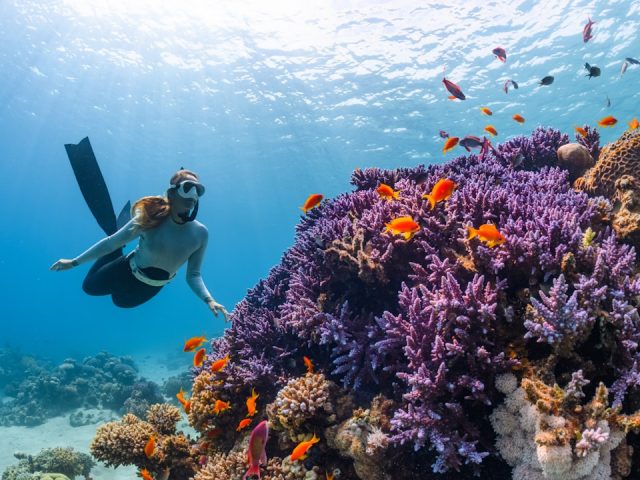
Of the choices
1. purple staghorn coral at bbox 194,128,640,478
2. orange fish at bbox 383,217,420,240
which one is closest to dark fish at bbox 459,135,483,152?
purple staghorn coral at bbox 194,128,640,478

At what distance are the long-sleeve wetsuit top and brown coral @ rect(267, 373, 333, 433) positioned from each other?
2.07 meters

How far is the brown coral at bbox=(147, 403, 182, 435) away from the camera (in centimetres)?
584

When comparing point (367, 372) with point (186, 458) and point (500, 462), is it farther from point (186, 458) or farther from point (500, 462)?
point (186, 458)

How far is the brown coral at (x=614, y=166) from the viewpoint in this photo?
4942mm

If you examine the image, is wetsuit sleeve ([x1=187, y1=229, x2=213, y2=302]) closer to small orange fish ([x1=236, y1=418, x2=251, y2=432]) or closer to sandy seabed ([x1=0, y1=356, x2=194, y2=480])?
small orange fish ([x1=236, y1=418, x2=251, y2=432])

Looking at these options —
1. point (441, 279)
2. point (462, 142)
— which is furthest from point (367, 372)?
point (462, 142)

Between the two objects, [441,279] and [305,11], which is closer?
[441,279]

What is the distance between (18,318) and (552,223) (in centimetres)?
10583

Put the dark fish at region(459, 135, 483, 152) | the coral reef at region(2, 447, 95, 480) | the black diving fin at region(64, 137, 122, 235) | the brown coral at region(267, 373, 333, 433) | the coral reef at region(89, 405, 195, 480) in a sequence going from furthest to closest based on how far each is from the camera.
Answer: the coral reef at region(2, 447, 95, 480) → the black diving fin at region(64, 137, 122, 235) → the dark fish at region(459, 135, 483, 152) → the coral reef at region(89, 405, 195, 480) → the brown coral at region(267, 373, 333, 433)

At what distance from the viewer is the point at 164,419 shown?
19.4 ft

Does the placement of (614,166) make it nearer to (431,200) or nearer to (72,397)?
(431,200)

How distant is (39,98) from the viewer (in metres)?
38.0

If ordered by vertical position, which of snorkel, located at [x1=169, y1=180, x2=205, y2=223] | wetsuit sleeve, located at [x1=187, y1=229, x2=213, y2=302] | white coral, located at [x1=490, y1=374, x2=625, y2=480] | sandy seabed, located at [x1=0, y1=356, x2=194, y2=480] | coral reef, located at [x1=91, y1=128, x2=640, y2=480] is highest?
sandy seabed, located at [x1=0, y1=356, x2=194, y2=480]

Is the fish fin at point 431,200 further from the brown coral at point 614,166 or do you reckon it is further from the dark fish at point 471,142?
the dark fish at point 471,142
